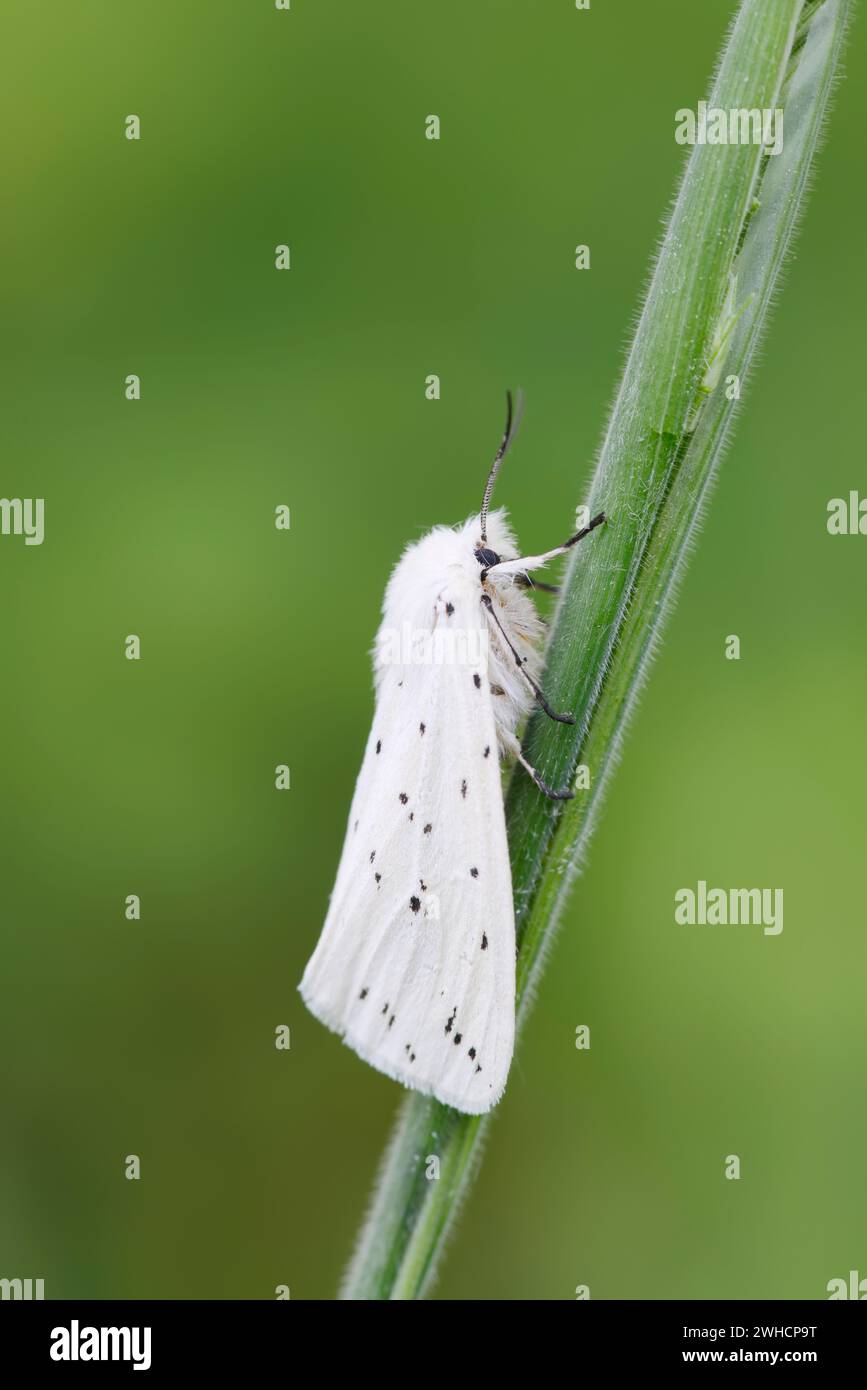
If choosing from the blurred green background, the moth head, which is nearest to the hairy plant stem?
the moth head

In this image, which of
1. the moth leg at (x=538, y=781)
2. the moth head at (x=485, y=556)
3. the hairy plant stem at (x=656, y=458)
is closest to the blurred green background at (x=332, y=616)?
the moth head at (x=485, y=556)

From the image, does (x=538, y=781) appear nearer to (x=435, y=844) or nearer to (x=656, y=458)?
(x=435, y=844)

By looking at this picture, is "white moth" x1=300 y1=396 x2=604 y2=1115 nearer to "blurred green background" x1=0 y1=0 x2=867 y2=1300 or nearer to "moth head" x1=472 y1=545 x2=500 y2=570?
"moth head" x1=472 y1=545 x2=500 y2=570

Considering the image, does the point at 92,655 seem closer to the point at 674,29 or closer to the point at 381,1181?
the point at 381,1181

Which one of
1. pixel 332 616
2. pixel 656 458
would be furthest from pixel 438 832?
pixel 332 616

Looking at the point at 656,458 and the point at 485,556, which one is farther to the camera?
the point at 485,556

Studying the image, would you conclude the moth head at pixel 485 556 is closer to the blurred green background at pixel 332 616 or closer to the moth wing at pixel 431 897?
the moth wing at pixel 431 897

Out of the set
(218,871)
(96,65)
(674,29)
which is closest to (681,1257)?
→ (218,871)
